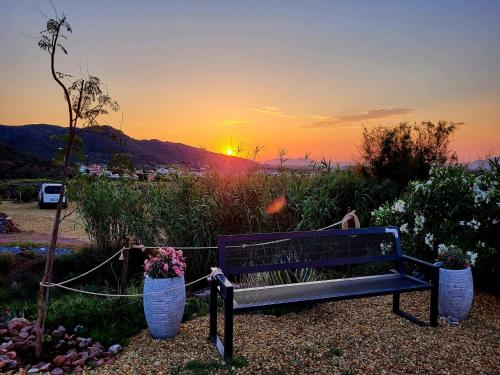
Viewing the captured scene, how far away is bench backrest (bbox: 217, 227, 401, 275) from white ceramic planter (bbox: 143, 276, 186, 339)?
0.51m

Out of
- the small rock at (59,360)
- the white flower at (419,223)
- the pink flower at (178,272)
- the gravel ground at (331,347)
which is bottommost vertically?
the small rock at (59,360)

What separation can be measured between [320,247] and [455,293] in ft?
4.53

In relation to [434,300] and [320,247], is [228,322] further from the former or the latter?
[434,300]

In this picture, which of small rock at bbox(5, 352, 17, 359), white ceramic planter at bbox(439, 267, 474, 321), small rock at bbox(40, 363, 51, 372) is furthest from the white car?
white ceramic planter at bbox(439, 267, 474, 321)

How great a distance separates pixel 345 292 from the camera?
3.93 metres

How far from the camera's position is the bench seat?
3638mm

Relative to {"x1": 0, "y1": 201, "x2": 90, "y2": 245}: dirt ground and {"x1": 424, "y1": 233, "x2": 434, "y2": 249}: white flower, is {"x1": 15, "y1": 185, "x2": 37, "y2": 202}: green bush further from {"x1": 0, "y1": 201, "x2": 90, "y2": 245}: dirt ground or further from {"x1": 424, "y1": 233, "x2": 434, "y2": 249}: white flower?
{"x1": 424, "y1": 233, "x2": 434, "y2": 249}: white flower

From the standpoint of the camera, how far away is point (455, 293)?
4.30 metres

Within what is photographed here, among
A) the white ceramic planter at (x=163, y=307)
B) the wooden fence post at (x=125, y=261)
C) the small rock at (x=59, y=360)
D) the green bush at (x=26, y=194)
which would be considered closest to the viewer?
the small rock at (x=59, y=360)

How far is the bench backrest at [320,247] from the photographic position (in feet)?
12.8

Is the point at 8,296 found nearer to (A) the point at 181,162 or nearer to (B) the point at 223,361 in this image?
(A) the point at 181,162

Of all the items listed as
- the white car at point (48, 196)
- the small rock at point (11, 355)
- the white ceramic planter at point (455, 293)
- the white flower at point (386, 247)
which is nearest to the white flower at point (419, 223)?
the white flower at point (386, 247)

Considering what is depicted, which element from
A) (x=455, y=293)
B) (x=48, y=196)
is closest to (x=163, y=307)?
(x=455, y=293)

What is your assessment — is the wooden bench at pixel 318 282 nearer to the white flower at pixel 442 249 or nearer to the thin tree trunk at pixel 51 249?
the white flower at pixel 442 249
